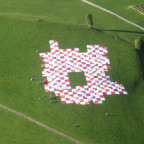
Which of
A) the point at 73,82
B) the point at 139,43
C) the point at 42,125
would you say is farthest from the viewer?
the point at 139,43

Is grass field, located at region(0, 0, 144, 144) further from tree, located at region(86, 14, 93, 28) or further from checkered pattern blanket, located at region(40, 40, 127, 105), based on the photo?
checkered pattern blanket, located at region(40, 40, 127, 105)

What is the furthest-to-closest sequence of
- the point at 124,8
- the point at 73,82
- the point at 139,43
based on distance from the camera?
1. the point at 124,8
2. the point at 139,43
3. the point at 73,82

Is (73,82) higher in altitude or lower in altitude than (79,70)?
lower

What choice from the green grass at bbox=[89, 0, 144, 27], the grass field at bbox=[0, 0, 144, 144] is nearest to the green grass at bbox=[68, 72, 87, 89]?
the grass field at bbox=[0, 0, 144, 144]

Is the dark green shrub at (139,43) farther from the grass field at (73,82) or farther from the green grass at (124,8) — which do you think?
the green grass at (124,8)

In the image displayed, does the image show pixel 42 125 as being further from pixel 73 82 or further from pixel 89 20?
pixel 89 20

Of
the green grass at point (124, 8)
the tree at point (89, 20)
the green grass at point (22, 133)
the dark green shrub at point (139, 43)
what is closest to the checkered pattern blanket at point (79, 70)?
the tree at point (89, 20)

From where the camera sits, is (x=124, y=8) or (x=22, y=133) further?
(x=124, y=8)

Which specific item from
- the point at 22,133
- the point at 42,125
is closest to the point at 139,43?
the point at 42,125
